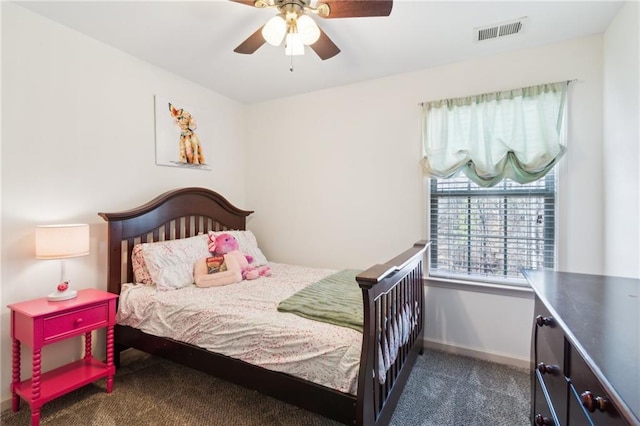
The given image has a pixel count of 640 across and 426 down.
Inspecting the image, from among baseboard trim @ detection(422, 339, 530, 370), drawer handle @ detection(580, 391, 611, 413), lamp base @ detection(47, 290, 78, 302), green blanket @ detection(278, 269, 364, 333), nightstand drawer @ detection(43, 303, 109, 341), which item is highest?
drawer handle @ detection(580, 391, 611, 413)

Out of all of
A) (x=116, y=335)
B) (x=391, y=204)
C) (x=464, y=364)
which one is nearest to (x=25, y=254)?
(x=116, y=335)

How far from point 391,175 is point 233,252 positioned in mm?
1644

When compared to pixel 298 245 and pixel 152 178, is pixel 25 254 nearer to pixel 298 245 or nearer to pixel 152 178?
pixel 152 178

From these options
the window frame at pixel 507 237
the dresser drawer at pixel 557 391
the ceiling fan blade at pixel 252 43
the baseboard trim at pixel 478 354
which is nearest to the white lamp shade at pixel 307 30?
the ceiling fan blade at pixel 252 43

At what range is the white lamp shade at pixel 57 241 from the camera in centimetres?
180

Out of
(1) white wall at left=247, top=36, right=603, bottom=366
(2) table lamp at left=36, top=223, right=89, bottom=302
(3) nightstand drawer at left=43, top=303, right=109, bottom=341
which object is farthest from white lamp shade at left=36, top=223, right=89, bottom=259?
(1) white wall at left=247, top=36, right=603, bottom=366

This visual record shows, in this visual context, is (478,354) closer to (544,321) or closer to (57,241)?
(544,321)

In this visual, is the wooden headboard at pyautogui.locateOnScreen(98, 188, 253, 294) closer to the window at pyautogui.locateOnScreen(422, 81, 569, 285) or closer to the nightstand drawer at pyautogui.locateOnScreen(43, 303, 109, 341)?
the nightstand drawer at pyautogui.locateOnScreen(43, 303, 109, 341)

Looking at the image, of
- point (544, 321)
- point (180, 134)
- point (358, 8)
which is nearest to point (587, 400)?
point (544, 321)

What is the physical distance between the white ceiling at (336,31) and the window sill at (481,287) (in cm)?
189

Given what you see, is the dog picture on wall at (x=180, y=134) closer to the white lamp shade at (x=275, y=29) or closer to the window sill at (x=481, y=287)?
the white lamp shade at (x=275, y=29)

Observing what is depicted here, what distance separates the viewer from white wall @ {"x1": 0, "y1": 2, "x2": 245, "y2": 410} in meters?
1.89

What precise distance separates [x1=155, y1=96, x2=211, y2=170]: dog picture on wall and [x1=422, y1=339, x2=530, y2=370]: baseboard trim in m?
2.84

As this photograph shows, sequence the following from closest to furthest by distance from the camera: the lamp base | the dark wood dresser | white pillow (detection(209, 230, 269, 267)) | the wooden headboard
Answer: the dark wood dresser < the lamp base < the wooden headboard < white pillow (detection(209, 230, 269, 267))
